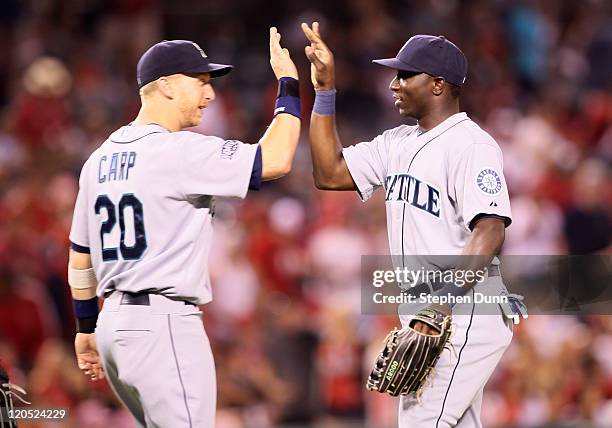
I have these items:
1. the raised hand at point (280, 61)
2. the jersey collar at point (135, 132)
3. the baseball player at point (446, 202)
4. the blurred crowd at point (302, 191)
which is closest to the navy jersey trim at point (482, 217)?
the baseball player at point (446, 202)

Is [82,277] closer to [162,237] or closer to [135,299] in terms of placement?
[135,299]

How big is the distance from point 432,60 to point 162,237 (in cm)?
127

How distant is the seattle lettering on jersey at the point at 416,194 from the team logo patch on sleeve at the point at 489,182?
194 millimetres

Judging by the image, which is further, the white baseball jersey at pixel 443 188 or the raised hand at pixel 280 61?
the raised hand at pixel 280 61

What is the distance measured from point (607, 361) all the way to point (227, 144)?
4.25 metres

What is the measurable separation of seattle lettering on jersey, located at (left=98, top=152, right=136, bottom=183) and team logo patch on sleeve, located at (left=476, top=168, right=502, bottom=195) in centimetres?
129

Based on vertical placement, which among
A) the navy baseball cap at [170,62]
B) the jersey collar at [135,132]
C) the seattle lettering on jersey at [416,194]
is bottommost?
the seattle lettering on jersey at [416,194]

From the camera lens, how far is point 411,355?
4410mm

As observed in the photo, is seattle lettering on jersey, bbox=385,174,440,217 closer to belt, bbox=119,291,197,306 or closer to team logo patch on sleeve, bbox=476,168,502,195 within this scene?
team logo patch on sleeve, bbox=476,168,502,195

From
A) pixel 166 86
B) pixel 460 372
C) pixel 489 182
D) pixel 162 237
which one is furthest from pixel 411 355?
pixel 166 86

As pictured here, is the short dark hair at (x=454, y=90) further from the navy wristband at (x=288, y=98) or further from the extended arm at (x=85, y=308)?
the extended arm at (x=85, y=308)

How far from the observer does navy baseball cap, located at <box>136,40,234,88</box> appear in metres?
4.57

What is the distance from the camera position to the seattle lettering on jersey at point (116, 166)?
14.6 ft

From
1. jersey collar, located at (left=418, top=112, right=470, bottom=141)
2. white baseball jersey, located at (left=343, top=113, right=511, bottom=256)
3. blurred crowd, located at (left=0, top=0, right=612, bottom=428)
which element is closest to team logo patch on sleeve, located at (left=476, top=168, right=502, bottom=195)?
white baseball jersey, located at (left=343, top=113, right=511, bottom=256)
